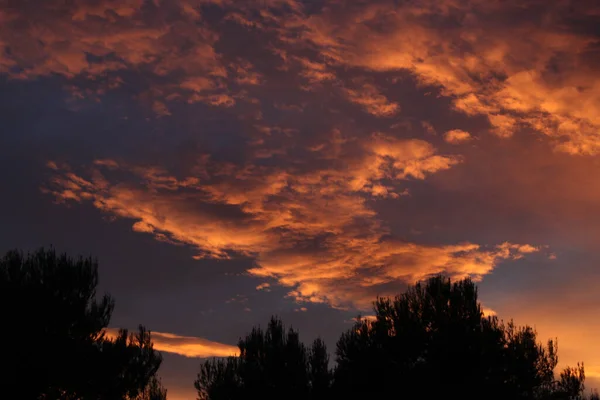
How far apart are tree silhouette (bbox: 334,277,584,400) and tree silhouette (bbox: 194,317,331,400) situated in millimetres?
3098

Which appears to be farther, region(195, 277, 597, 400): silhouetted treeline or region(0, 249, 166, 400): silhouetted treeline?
region(195, 277, 597, 400): silhouetted treeline

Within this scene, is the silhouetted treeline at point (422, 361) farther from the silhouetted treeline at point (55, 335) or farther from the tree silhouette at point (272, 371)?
the silhouetted treeline at point (55, 335)

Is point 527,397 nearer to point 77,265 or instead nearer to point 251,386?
point 251,386

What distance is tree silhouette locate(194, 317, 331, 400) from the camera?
38.5 meters

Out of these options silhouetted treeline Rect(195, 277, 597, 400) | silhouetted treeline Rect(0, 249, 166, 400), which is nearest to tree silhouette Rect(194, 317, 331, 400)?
silhouetted treeline Rect(195, 277, 597, 400)

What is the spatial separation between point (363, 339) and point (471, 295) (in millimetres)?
7141

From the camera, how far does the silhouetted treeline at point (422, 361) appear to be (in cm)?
3139

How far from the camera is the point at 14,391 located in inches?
1001

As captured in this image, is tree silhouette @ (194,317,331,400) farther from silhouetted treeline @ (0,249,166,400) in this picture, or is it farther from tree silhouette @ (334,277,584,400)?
silhouetted treeline @ (0,249,166,400)

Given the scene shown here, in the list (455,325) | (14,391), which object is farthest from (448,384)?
(14,391)

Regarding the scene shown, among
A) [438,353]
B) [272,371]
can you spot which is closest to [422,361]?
[438,353]

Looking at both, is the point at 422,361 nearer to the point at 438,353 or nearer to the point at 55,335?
the point at 438,353

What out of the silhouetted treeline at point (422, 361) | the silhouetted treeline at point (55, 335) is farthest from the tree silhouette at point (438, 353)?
the silhouetted treeline at point (55, 335)

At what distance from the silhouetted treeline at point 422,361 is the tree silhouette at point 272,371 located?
0.07 m
